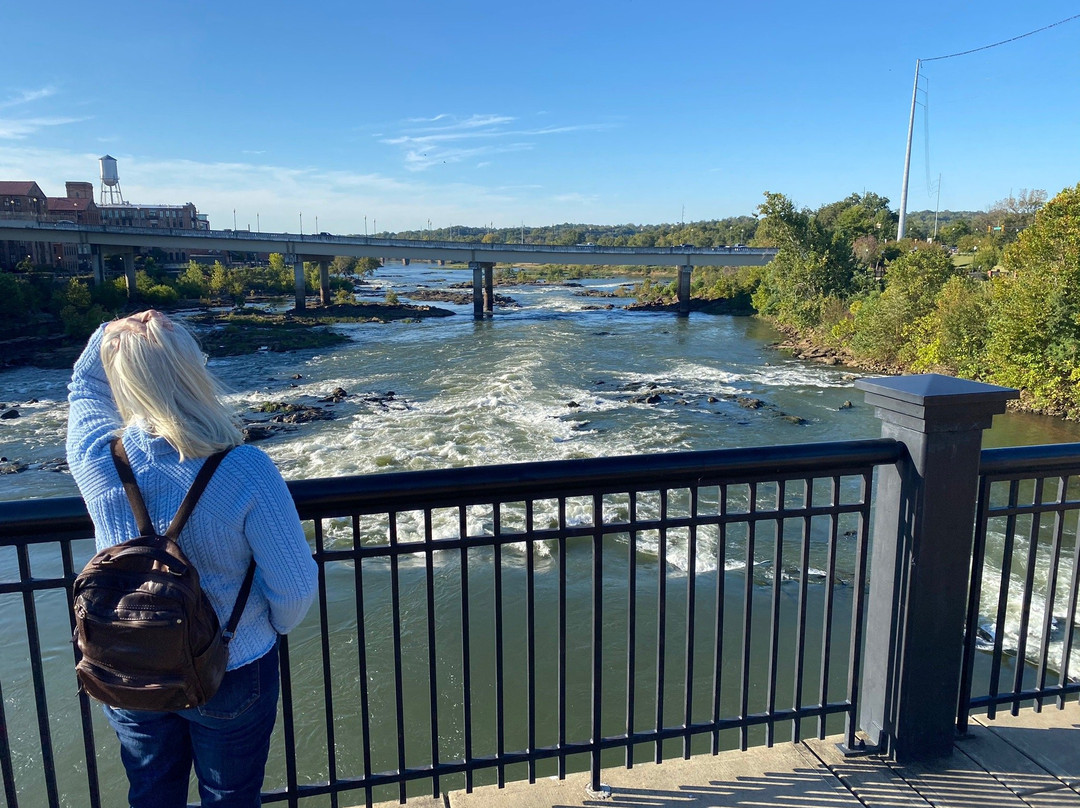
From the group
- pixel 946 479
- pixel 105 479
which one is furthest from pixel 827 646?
pixel 105 479

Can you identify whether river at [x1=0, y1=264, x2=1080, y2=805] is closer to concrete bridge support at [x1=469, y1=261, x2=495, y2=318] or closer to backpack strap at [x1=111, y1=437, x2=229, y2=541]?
backpack strap at [x1=111, y1=437, x2=229, y2=541]

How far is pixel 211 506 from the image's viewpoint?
1865 mm

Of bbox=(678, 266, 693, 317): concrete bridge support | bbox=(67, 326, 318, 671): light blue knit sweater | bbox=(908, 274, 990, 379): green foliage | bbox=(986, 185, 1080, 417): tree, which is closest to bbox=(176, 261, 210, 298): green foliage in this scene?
bbox=(678, 266, 693, 317): concrete bridge support

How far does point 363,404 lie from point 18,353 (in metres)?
24.5

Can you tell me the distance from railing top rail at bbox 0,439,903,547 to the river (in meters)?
6.43

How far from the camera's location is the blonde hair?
1.83 meters

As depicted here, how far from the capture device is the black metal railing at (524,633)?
8.38 feet

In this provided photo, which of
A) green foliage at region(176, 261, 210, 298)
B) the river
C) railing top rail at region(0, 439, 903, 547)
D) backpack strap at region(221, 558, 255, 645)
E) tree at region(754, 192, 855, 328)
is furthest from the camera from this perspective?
green foliage at region(176, 261, 210, 298)

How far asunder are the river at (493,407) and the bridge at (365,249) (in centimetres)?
1591

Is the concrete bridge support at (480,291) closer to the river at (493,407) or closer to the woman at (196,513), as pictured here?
the river at (493,407)

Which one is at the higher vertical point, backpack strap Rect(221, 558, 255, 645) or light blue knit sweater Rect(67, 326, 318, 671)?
light blue knit sweater Rect(67, 326, 318, 671)

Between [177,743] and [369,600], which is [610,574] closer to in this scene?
[369,600]

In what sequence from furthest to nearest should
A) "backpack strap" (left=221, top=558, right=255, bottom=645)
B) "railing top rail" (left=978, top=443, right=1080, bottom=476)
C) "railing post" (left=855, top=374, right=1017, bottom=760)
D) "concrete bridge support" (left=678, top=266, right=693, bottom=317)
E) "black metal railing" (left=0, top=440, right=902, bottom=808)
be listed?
1. "concrete bridge support" (left=678, top=266, right=693, bottom=317)
2. "railing top rail" (left=978, top=443, right=1080, bottom=476)
3. "railing post" (left=855, top=374, right=1017, bottom=760)
4. "black metal railing" (left=0, top=440, right=902, bottom=808)
5. "backpack strap" (left=221, top=558, right=255, bottom=645)

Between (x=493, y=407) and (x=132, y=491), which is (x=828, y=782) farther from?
(x=493, y=407)
